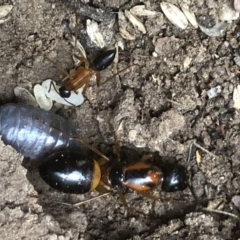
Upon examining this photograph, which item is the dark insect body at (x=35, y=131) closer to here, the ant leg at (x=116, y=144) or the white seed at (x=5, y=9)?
the ant leg at (x=116, y=144)

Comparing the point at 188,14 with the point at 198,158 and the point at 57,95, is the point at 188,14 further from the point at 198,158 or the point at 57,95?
the point at 57,95

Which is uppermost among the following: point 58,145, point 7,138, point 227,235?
point 7,138

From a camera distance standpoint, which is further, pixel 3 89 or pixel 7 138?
pixel 3 89

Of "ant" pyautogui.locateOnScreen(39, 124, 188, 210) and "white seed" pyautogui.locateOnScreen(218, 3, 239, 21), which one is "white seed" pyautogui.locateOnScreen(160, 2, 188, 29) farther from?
"ant" pyautogui.locateOnScreen(39, 124, 188, 210)

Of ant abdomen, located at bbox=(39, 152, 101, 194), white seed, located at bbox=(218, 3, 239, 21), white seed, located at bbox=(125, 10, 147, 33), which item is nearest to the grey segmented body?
ant abdomen, located at bbox=(39, 152, 101, 194)

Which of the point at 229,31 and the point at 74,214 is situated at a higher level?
the point at 229,31

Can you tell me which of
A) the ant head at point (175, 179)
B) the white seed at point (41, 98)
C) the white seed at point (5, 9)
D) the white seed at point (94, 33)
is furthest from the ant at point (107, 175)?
the white seed at point (5, 9)

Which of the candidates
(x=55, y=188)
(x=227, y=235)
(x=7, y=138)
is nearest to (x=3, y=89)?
(x=7, y=138)

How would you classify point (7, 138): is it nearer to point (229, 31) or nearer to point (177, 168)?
point (177, 168)
